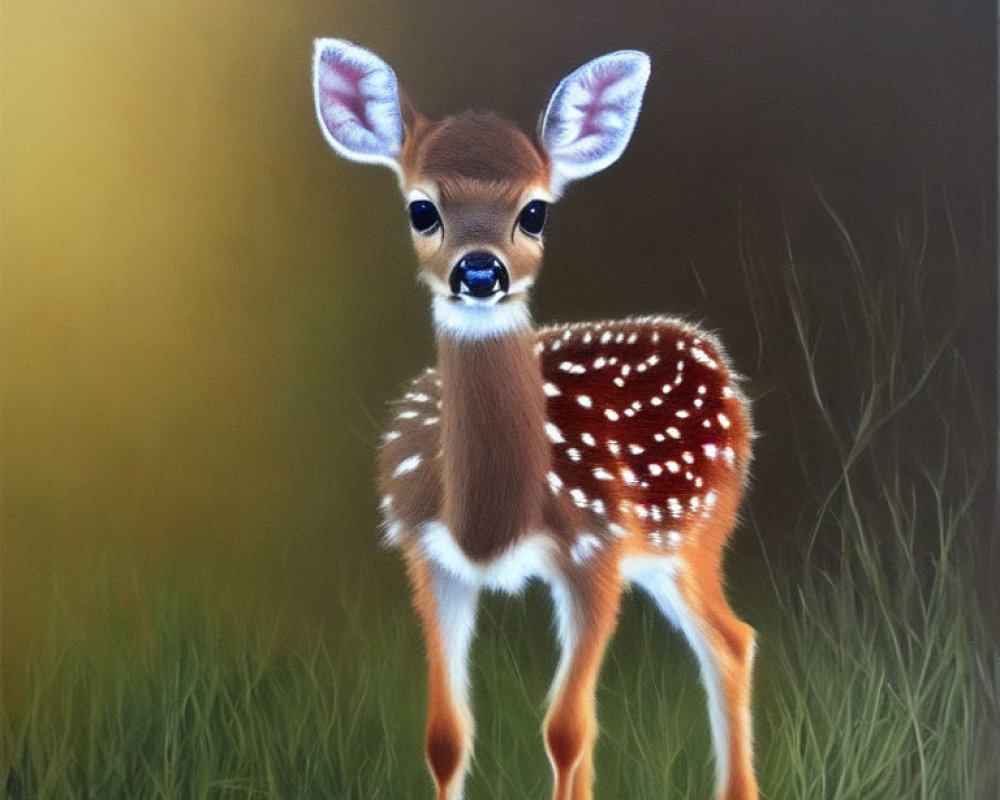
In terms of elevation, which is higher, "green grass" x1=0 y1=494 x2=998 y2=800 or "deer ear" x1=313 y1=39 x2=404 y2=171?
"deer ear" x1=313 y1=39 x2=404 y2=171

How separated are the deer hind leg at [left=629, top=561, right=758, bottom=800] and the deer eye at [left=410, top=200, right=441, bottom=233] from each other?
1.56ft

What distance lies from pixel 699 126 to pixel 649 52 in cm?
11

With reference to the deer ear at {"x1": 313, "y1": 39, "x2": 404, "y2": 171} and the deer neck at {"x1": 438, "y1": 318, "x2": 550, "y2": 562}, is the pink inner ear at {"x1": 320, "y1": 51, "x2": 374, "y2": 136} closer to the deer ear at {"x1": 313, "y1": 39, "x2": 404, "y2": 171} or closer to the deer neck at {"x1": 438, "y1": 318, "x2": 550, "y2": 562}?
the deer ear at {"x1": 313, "y1": 39, "x2": 404, "y2": 171}

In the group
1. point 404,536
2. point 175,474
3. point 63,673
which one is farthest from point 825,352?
point 63,673

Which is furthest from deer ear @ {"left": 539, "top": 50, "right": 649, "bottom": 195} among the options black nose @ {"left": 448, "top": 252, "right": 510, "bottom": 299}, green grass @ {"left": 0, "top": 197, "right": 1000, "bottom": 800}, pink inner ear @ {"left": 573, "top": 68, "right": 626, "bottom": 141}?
green grass @ {"left": 0, "top": 197, "right": 1000, "bottom": 800}

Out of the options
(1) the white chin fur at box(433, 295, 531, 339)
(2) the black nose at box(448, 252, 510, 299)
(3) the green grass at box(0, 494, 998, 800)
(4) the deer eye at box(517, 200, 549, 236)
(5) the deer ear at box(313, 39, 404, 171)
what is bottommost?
(3) the green grass at box(0, 494, 998, 800)

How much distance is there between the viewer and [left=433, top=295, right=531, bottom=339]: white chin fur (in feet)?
3.59

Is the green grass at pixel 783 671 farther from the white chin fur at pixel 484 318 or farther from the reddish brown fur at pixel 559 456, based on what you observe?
the white chin fur at pixel 484 318

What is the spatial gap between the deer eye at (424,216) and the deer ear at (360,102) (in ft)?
0.20

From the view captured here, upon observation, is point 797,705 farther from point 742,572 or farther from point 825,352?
point 825,352

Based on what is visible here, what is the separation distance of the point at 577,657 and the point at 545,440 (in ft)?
0.84

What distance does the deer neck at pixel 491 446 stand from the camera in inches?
42.8

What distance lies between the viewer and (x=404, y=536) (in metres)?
1.16

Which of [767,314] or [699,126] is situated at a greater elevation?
[699,126]
